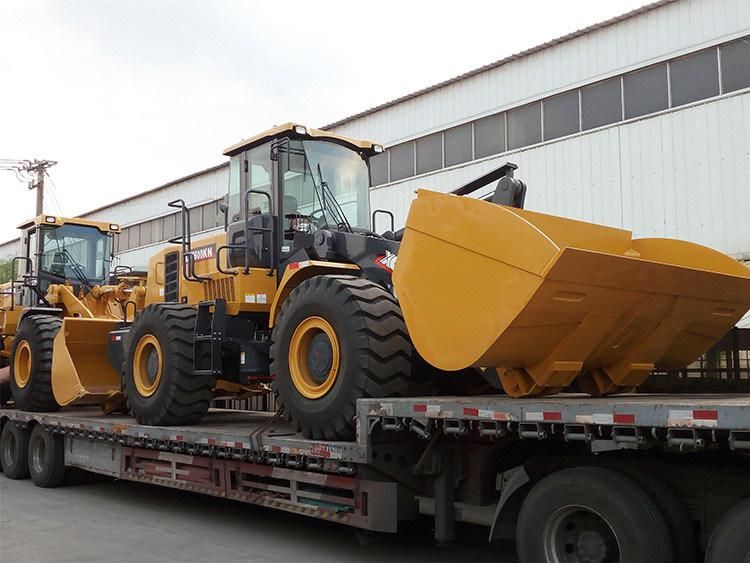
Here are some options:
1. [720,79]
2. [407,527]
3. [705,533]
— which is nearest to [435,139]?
[720,79]

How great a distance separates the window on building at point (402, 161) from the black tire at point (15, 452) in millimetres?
10997

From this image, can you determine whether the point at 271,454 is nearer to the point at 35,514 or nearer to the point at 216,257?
the point at 216,257

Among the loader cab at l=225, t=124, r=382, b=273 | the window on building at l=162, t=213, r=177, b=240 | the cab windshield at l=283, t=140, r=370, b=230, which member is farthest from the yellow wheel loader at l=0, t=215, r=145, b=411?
the window on building at l=162, t=213, r=177, b=240

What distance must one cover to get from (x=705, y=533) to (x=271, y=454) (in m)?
3.56

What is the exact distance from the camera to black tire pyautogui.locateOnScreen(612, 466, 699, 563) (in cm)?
426

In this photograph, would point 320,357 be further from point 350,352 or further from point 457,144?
point 457,144

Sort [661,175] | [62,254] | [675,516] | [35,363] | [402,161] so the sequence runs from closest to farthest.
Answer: [675,516] < [35,363] < [62,254] < [661,175] < [402,161]

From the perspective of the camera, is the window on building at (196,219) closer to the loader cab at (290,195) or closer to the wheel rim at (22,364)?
the wheel rim at (22,364)

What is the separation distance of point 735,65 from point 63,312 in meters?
11.5

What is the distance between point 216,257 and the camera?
27.2ft

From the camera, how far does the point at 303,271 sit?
7.17 meters

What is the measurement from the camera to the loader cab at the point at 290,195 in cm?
788

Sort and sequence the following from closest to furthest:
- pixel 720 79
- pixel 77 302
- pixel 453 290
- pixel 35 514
A: pixel 453 290 < pixel 35 514 < pixel 77 302 < pixel 720 79

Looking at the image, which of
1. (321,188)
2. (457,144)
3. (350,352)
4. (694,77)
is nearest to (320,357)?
(350,352)
